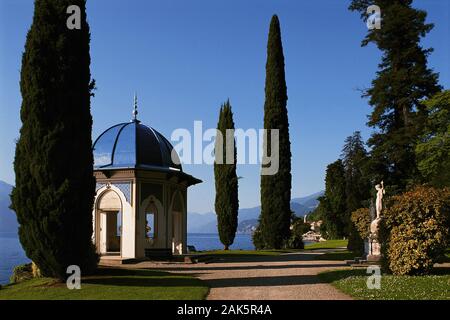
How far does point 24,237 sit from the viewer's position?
1312 centimetres

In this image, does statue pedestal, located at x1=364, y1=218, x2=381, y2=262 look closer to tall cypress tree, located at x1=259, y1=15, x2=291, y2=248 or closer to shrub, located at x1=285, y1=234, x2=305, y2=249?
tall cypress tree, located at x1=259, y1=15, x2=291, y2=248

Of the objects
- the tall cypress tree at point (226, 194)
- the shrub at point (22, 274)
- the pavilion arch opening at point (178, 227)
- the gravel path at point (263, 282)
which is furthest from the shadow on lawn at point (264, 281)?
the tall cypress tree at point (226, 194)

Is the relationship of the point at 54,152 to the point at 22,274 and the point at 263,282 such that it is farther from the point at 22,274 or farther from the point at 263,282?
the point at 263,282

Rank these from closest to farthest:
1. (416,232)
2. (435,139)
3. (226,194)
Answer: (416,232) < (435,139) < (226,194)

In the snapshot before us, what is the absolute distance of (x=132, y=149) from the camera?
22188 mm

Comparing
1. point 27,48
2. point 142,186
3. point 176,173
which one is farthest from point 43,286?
point 176,173

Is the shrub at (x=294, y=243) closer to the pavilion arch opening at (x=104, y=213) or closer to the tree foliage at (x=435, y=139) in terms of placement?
the tree foliage at (x=435, y=139)

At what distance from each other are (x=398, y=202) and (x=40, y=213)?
10.9 meters

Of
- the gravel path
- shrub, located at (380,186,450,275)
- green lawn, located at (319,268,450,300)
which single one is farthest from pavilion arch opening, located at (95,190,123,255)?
shrub, located at (380,186,450,275)

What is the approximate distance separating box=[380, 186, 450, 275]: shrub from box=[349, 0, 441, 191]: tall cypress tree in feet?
44.6

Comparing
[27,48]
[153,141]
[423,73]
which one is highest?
[423,73]

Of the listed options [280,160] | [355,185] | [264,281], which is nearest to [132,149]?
[264,281]

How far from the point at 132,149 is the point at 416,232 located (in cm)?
1291
